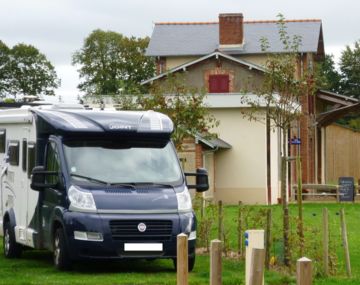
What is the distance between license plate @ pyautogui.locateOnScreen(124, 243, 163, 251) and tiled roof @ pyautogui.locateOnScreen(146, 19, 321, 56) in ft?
137

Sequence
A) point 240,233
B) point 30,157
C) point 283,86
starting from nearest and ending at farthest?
1. point 30,157
2. point 283,86
3. point 240,233

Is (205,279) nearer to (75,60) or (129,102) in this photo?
(129,102)

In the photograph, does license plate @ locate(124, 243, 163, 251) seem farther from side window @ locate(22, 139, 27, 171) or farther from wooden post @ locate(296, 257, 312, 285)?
wooden post @ locate(296, 257, 312, 285)

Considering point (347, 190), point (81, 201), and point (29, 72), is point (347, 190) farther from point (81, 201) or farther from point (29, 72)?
point (29, 72)

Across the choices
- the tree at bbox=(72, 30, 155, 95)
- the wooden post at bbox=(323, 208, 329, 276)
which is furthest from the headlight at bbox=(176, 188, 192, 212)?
the tree at bbox=(72, 30, 155, 95)

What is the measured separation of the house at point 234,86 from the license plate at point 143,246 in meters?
23.4

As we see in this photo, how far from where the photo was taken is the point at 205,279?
16703mm

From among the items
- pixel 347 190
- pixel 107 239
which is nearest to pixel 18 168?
pixel 107 239

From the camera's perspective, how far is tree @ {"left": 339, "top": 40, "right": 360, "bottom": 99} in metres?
107

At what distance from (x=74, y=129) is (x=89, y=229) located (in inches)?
66.5

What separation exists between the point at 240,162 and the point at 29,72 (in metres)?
53.0

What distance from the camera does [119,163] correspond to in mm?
18156

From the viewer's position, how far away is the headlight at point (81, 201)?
17.3 meters

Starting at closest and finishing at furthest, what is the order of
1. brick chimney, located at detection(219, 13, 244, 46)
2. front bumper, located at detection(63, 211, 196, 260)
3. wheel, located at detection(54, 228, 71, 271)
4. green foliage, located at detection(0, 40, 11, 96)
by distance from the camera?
front bumper, located at detection(63, 211, 196, 260) < wheel, located at detection(54, 228, 71, 271) < brick chimney, located at detection(219, 13, 244, 46) < green foliage, located at detection(0, 40, 11, 96)
